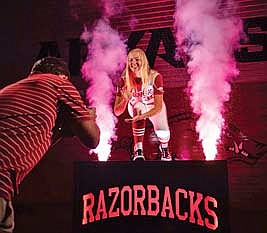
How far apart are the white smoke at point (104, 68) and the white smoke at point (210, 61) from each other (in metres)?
1.04

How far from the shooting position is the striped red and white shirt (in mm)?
1865

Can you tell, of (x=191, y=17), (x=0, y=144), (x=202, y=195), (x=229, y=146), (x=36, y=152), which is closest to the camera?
(x=0, y=144)

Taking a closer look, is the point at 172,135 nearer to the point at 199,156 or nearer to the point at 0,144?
the point at 199,156

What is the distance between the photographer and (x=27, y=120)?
1938 mm

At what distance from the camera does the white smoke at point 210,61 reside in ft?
16.1

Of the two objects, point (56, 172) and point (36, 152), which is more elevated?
point (56, 172)

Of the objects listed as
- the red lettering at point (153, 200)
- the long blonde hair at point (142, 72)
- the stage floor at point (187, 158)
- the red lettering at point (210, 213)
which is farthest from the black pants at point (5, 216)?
the long blonde hair at point (142, 72)

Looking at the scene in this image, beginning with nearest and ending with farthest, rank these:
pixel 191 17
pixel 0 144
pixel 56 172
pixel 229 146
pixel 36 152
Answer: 1. pixel 0 144
2. pixel 36 152
3. pixel 229 146
4. pixel 191 17
5. pixel 56 172

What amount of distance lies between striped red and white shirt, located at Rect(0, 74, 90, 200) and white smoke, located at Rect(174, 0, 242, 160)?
3066 mm

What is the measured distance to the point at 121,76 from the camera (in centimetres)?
534

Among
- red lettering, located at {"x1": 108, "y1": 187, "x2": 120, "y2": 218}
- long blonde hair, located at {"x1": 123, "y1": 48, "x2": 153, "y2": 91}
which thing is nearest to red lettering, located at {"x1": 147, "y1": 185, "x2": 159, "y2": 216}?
red lettering, located at {"x1": 108, "y1": 187, "x2": 120, "y2": 218}

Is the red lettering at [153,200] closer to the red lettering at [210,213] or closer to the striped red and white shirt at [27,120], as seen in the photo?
the red lettering at [210,213]

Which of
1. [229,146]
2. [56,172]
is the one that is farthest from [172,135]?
[56,172]

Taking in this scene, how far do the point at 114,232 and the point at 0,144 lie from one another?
88.1 inches
